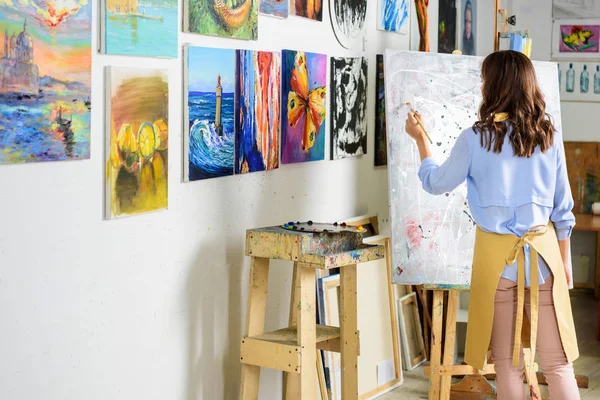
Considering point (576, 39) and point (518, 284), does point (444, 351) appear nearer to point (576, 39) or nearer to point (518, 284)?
point (518, 284)

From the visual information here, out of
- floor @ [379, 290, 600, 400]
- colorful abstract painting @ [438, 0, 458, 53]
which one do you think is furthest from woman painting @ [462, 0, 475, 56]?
floor @ [379, 290, 600, 400]

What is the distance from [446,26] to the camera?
543 centimetres

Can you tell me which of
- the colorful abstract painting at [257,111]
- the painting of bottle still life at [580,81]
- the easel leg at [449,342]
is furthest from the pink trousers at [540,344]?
the painting of bottle still life at [580,81]

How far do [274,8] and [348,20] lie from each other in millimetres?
753

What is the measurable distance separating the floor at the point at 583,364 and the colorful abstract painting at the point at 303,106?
50.4 inches

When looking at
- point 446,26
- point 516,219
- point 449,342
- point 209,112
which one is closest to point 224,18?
point 209,112

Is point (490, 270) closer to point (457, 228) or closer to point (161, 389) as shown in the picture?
point (457, 228)

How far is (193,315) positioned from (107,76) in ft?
3.07

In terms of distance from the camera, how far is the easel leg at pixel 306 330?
3119 mm

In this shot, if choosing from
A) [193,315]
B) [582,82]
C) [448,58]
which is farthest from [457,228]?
[582,82]

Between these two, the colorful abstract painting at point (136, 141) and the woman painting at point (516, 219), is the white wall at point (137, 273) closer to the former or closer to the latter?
the colorful abstract painting at point (136, 141)

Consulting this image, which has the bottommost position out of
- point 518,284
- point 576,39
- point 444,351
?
point 444,351

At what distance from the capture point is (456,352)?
5.05m

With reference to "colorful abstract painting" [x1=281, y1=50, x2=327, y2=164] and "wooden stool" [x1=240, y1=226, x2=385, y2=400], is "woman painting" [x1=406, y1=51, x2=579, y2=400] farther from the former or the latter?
"colorful abstract painting" [x1=281, y1=50, x2=327, y2=164]
